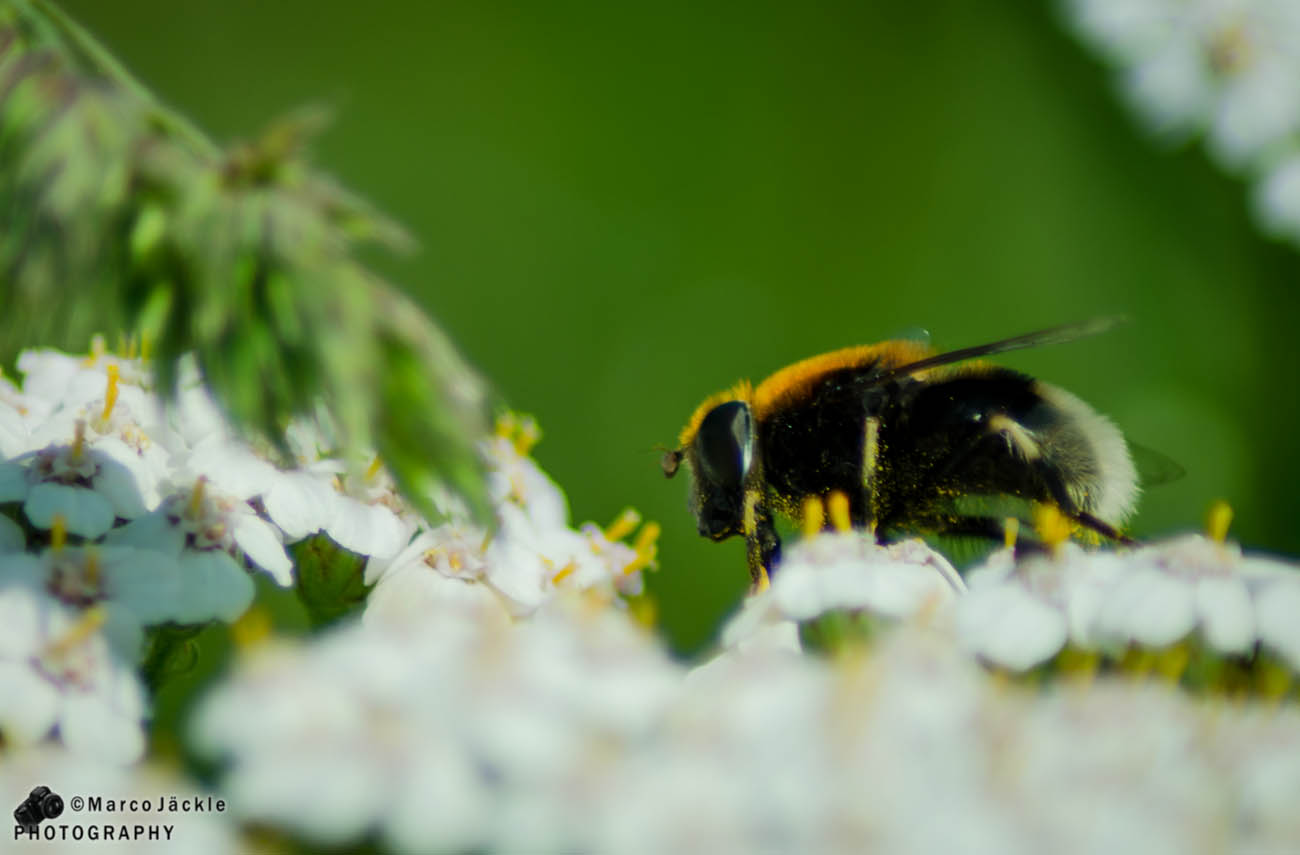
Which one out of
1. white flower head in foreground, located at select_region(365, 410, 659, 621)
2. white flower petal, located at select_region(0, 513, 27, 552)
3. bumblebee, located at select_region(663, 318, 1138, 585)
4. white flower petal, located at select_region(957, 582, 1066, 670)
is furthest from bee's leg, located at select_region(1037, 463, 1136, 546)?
white flower petal, located at select_region(0, 513, 27, 552)

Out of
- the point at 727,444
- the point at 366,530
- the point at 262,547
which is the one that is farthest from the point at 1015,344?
the point at 262,547

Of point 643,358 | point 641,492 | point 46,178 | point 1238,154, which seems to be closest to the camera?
point 46,178

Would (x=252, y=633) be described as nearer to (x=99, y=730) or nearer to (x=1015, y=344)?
(x=99, y=730)

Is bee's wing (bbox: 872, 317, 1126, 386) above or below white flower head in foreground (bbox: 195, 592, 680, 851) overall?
above

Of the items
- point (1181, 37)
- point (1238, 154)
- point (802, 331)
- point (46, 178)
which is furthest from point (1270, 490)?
point (46, 178)

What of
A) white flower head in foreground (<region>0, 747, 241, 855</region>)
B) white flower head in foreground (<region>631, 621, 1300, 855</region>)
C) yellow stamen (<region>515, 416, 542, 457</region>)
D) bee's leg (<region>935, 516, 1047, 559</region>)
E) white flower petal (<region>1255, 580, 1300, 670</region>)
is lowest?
white flower head in foreground (<region>631, 621, 1300, 855</region>)

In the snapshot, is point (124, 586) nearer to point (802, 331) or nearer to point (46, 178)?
point (46, 178)

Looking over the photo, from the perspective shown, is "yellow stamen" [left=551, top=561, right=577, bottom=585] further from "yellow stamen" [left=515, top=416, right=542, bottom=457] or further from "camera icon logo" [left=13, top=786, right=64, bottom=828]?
"camera icon logo" [left=13, top=786, right=64, bottom=828]
